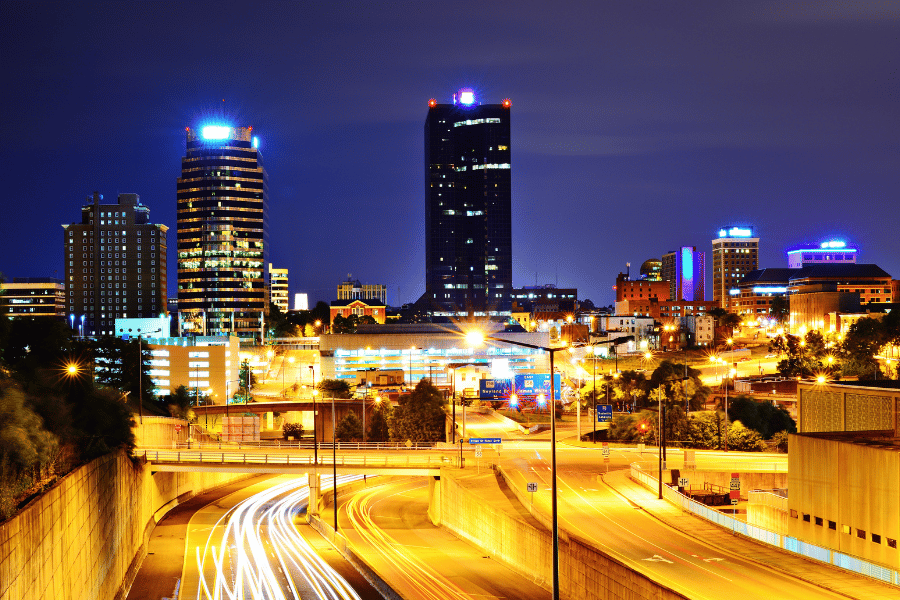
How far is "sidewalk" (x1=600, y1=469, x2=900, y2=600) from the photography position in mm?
30062

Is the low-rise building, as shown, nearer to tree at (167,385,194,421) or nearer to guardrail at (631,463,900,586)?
guardrail at (631,463,900,586)

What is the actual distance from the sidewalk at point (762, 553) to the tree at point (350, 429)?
5037 cm

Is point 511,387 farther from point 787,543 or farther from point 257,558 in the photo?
point 787,543

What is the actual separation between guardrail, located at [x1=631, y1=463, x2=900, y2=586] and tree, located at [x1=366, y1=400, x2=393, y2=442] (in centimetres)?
4772

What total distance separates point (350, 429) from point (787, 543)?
6886cm

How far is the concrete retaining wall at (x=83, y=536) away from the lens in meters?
27.8

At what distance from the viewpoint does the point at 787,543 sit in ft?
121

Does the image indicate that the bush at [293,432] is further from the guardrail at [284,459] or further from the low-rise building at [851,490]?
the low-rise building at [851,490]

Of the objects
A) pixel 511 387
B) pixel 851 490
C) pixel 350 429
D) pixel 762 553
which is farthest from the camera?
pixel 350 429

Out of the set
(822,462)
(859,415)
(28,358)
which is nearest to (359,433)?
(28,358)

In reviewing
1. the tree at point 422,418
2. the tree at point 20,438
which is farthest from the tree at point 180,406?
the tree at point 20,438

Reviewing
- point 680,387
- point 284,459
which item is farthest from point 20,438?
point 680,387

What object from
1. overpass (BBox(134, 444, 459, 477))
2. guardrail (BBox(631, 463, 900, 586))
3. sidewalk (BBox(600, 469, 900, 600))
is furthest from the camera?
overpass (BBox(134, 444, 459, 477))

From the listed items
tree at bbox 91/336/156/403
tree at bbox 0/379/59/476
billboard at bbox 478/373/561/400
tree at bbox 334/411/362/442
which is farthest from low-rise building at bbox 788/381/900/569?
tree at bbox 91/336/156/403
